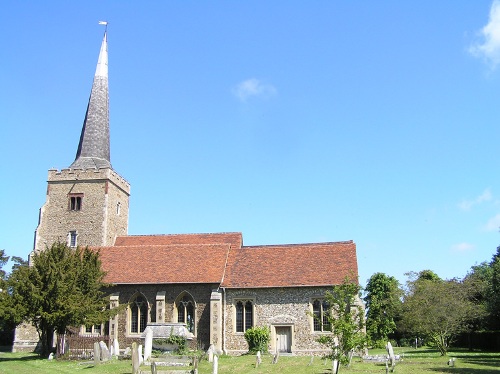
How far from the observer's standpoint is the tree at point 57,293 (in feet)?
93.0

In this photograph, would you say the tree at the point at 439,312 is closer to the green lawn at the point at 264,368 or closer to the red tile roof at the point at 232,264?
the red tile roof at the point at 232,264

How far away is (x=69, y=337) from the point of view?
29906 millimetres

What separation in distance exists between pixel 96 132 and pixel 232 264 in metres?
17.6

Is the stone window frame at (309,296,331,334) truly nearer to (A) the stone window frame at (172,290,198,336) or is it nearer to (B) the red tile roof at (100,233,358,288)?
(B) the red tile roof at (100,233,358,288)

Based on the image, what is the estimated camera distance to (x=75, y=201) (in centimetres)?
4253

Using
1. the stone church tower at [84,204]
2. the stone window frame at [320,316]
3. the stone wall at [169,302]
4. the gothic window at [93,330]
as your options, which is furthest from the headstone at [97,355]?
the stone church tower at [84,204]

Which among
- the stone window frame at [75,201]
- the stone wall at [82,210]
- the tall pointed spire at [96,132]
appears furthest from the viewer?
the tall pointed spire at [96,132]

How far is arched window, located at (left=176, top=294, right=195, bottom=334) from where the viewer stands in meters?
34.4

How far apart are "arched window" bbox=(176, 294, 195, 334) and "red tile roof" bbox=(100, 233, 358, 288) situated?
50.3 inches

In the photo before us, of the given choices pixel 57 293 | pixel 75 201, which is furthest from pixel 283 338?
pixel 75 201

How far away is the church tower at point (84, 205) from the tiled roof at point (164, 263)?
9.31 ft

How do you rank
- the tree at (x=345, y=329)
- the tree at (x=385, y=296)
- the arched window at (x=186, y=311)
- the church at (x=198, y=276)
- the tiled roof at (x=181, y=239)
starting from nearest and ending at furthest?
1. the tree at (x=345, y=329)
2. the church at (x=198, y=276)
3. the arched window at (x=186, y=311)
4. the tiled roof at (x=181, y=239)
5. the tree at (x=385, y=296)

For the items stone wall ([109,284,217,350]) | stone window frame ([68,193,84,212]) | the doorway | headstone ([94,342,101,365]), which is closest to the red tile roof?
stone wall ([109,284,217,350])

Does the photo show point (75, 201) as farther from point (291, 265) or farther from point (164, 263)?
point (291, 265)
